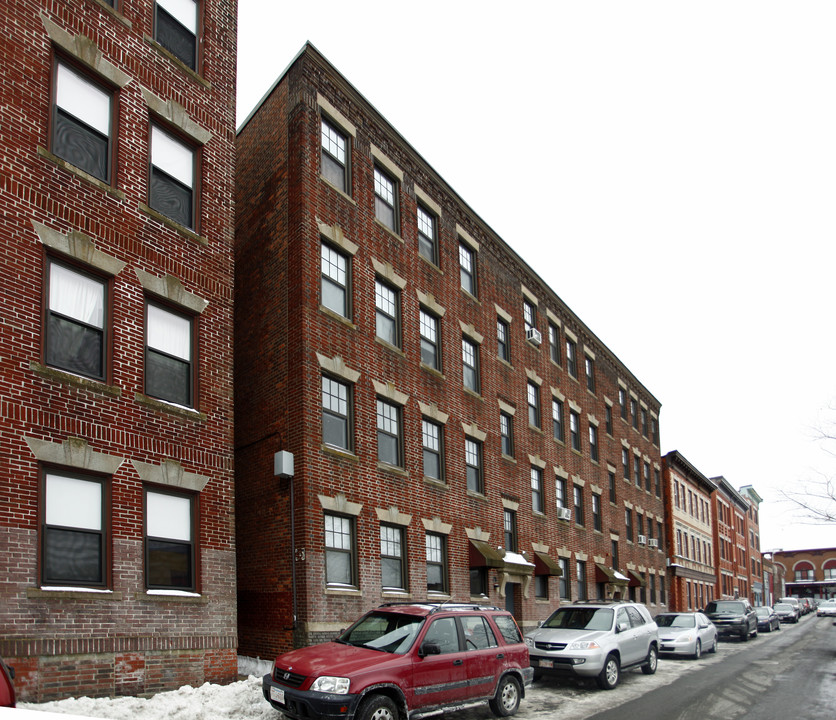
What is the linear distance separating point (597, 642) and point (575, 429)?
15.9 metres

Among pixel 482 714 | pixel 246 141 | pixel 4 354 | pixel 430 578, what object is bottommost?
pixel 482 714

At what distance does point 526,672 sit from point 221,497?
611 centimetres

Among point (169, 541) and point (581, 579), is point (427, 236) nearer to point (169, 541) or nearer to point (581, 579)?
point (169, 541)

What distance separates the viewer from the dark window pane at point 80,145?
1277 cm

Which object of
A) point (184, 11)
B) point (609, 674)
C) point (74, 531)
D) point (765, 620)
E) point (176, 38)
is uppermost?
point (184, 11)

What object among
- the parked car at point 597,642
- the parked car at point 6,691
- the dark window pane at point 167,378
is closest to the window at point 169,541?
the dark window pane at point 167,378

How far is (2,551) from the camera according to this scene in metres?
10.6

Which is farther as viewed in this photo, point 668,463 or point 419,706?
point 668,463

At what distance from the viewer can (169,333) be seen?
1412 cm

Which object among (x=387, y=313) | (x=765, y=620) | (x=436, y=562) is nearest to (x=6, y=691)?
(x=387, y=313)

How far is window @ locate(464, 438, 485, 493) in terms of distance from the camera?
898 inches

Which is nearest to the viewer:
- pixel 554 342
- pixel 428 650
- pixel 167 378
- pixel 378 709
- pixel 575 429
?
pixel 378 709

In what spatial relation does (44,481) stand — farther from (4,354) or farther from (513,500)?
(513,500)

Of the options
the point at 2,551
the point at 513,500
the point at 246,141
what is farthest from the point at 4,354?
the point at 513,500
